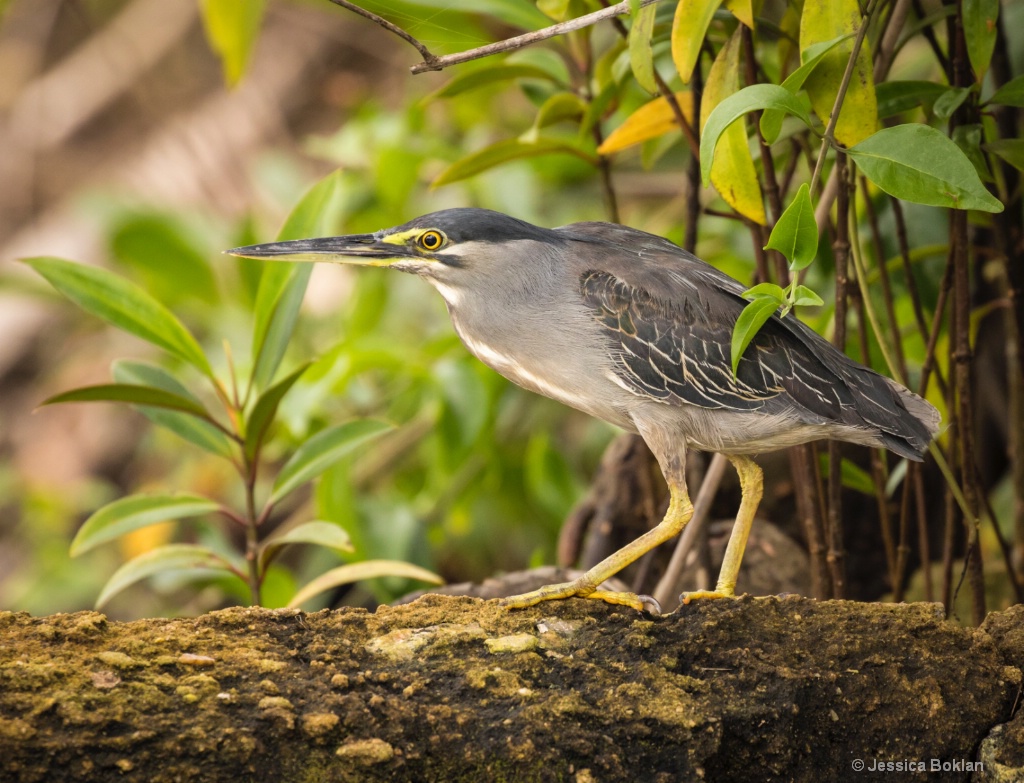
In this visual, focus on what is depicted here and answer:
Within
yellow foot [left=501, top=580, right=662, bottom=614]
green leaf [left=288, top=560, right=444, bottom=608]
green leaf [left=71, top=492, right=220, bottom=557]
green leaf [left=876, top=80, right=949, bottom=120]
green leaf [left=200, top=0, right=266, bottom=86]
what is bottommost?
yellow foot [left=501, top=580, right=662, bottom=614]

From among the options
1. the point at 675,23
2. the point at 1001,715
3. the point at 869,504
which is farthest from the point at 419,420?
the point at 1001,715

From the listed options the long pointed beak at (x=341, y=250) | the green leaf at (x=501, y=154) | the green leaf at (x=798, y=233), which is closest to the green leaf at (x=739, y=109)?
the green leaf at (x=798, y=233)

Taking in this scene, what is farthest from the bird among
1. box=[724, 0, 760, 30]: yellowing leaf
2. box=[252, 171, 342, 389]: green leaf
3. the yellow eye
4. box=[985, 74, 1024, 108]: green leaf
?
box=[985, 74, 1024, 108]: green leaf

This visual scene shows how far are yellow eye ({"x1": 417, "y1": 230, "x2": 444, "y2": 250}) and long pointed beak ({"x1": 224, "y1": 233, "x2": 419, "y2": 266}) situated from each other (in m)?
0.04

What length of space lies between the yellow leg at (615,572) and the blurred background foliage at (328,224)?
997mm

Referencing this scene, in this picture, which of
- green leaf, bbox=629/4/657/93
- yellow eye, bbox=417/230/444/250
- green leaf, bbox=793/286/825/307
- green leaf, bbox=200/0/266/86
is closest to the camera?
green leaf, bbox=793/286/825/307

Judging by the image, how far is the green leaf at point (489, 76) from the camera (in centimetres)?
374

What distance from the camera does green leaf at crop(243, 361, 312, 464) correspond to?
133 inches

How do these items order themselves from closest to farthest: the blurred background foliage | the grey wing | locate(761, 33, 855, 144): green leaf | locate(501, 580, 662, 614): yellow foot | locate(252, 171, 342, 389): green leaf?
locate(761, 33, 855, 144): green leaf < locate(501, 580, 662, 614): yellow foot < the grey wing < locate(252, 171, 342, 389): green leaf < the blurred background foliage

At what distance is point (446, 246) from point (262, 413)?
2.83ft

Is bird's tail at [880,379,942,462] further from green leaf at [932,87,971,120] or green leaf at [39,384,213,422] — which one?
green leaf at [39,384,213,422]

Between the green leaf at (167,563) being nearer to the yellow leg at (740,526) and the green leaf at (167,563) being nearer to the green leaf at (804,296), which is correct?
the yellow leg at (740,526)

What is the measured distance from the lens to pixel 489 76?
3.86m

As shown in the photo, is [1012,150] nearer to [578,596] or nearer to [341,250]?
[578,596]
